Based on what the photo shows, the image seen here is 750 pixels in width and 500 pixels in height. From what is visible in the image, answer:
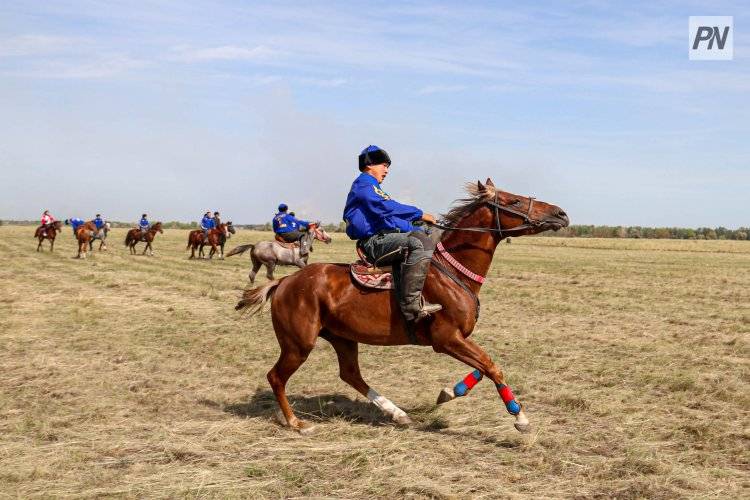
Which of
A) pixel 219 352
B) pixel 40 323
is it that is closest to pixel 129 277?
pixel 40 323

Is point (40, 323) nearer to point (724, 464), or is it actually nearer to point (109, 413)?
point (109, 413)

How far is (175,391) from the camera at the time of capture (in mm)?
8641

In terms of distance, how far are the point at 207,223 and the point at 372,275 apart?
31863 mm

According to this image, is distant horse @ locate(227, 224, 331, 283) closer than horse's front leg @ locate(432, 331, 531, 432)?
No

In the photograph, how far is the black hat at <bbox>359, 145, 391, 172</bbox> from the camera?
7082 millimetres

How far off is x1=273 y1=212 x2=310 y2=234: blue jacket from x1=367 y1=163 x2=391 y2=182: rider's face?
14.5 metres

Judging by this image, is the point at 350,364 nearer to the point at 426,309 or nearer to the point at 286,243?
the point at 426,309

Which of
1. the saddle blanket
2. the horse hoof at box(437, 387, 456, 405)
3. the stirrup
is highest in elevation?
the saddle blanket

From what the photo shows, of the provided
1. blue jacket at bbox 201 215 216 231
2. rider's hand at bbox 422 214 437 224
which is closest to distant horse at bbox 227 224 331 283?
rider's hand at bbox 422 214 437 224

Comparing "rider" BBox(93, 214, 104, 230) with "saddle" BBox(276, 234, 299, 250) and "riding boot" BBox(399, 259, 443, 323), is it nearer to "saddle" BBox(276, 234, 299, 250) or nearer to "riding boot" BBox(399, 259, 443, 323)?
"saddle" BBox(276, 234, 299, 250)

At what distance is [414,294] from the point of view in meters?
6.74

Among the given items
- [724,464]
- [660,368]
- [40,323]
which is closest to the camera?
[724,464]

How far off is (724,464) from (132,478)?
5.01 meters

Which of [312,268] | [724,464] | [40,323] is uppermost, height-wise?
[312,268]
